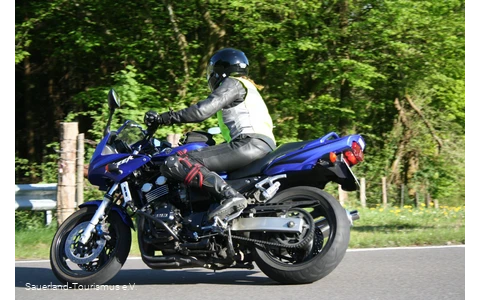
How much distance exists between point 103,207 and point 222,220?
1.09 meters

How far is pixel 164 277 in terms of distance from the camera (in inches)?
258

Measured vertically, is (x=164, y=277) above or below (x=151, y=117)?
below

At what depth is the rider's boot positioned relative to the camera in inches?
225

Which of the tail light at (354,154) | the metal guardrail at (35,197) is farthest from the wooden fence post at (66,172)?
the tail light at (354,154)

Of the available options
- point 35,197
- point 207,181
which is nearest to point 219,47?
point 35,197

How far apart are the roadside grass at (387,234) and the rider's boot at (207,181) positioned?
243 centimetres

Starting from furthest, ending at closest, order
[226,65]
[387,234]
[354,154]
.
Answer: [387,234] → [226,65] → [354,154]

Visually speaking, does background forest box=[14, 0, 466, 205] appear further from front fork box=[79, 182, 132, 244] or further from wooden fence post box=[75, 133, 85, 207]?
front fork box=[79, 182, 132, 244]

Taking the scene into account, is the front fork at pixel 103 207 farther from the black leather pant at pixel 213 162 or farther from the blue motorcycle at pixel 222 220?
the black leather pant at pixel 213 162

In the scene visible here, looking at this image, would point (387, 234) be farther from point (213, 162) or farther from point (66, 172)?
point (66, 172)

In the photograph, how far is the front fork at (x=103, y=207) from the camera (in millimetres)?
5887

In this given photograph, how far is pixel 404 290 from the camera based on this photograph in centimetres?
545

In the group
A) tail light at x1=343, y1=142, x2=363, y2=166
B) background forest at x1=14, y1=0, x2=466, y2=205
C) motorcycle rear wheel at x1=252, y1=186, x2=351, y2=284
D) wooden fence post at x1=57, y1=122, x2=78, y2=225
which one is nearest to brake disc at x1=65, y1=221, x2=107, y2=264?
motorcycle rear wheel at x1=252, y1=186, x2=351, y2=284

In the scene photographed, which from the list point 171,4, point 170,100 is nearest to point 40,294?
point 170,100
